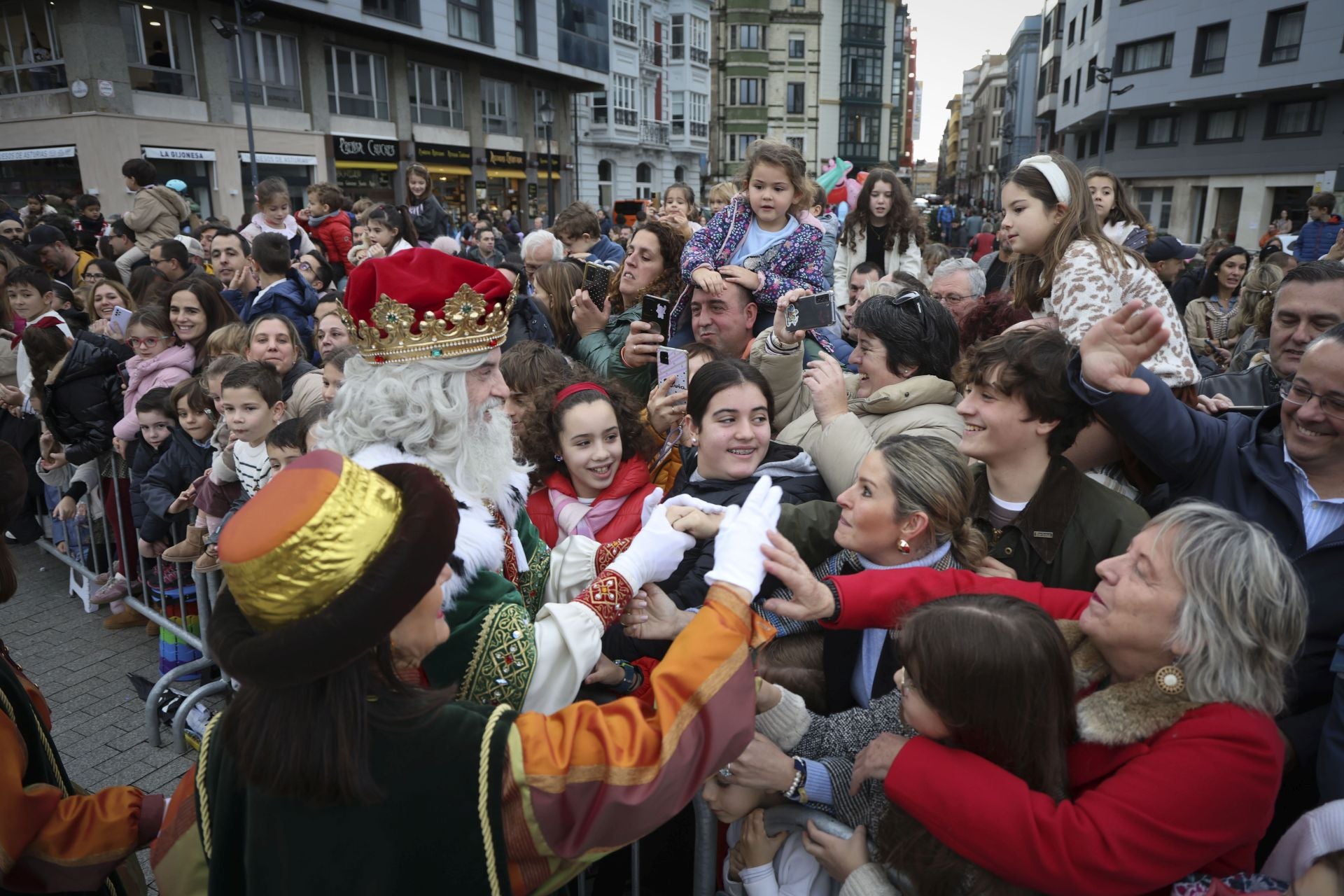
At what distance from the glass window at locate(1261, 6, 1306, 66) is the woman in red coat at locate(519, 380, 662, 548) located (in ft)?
107

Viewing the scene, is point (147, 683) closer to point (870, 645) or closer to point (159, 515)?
point (159, 515)

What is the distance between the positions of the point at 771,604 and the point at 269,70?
1111 inches

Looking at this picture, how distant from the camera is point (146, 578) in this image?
4.97m

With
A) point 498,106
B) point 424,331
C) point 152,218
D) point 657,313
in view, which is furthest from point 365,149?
point 424,331

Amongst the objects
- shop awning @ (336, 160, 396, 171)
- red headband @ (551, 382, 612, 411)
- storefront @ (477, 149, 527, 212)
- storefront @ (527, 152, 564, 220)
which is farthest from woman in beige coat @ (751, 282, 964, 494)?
storefront @ (527, 152, 564, 220)

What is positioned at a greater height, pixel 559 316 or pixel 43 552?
pixel 559 316

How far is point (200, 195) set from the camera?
894 inches

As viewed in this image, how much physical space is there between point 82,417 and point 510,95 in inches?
1318

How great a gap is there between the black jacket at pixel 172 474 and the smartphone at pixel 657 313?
8.77 ft

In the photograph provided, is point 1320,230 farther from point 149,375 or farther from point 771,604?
point 149,375

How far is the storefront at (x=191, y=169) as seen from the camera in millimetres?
20891

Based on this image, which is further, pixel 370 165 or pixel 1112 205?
pixel 370 165

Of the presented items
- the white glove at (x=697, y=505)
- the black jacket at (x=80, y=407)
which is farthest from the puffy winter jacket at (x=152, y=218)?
the white glove at (x=697, y=505)

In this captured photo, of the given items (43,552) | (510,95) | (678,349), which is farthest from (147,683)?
(510,95)
